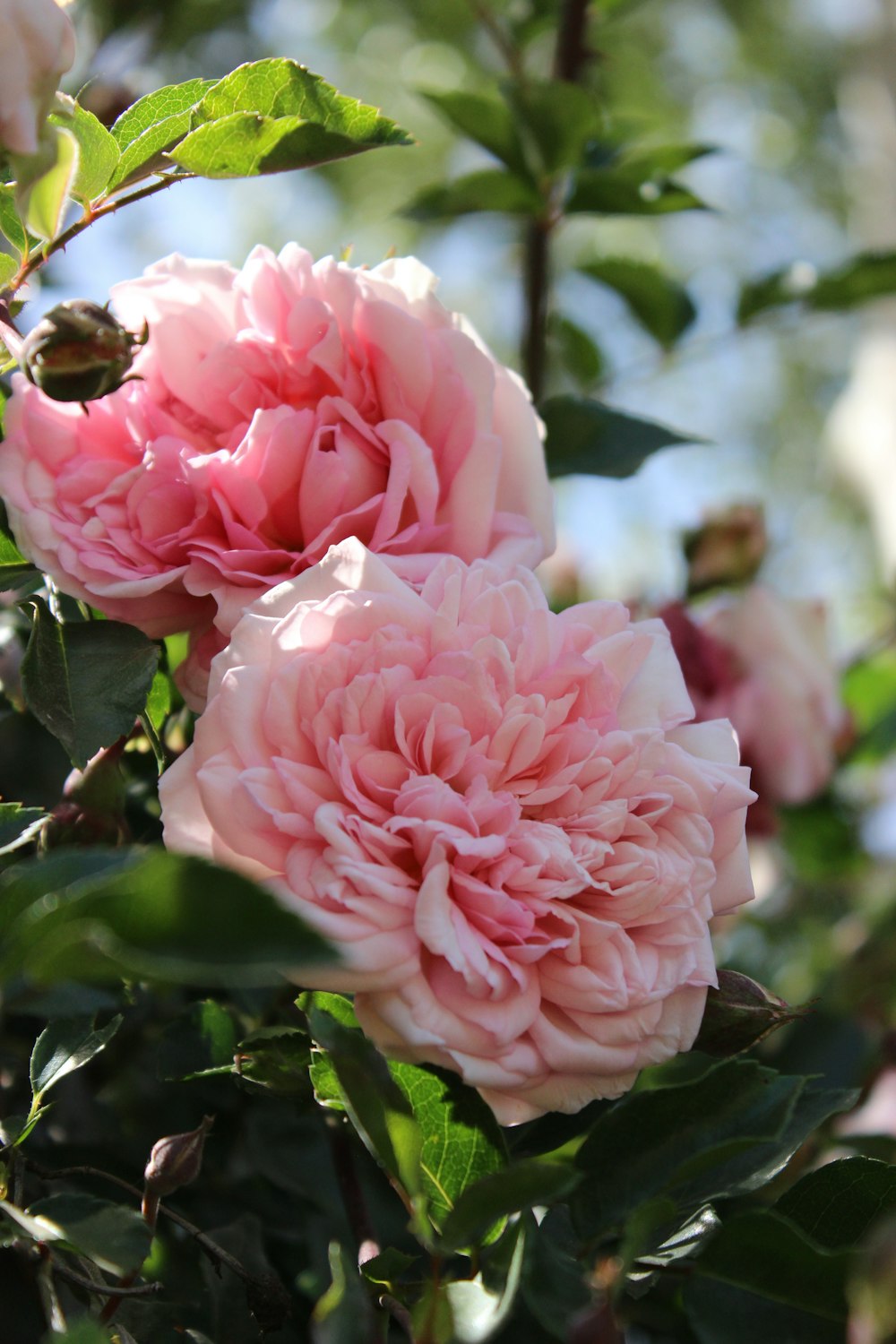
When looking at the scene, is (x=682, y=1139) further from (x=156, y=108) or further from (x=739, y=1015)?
(x=156, y=108)

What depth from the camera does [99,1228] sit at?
0.31 metres

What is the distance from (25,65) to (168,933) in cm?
27

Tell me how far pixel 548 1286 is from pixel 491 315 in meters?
5.47

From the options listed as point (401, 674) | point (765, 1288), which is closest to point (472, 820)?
point (401, 674)

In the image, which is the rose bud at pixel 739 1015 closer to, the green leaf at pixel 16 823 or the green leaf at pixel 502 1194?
the green leaf at pixel 502 1194

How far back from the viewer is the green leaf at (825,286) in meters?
0.75

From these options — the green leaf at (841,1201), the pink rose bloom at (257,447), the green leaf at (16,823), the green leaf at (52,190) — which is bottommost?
the green leaf at (841,1201)

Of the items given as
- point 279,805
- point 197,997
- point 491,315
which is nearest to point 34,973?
point 279,805

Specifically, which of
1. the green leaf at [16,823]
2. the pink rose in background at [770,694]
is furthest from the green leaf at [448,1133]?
the pink rose in background at [770,694]

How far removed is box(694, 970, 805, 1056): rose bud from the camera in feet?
1.18

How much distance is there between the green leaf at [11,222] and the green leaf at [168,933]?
267 millimetres

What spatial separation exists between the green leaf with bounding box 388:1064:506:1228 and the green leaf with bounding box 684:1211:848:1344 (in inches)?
2.5

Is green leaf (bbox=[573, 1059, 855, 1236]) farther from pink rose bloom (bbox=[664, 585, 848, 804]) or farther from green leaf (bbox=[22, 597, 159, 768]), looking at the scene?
pink rose bloom (bbox=[664, 585, 848, 804])

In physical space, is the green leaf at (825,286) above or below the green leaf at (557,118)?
below
